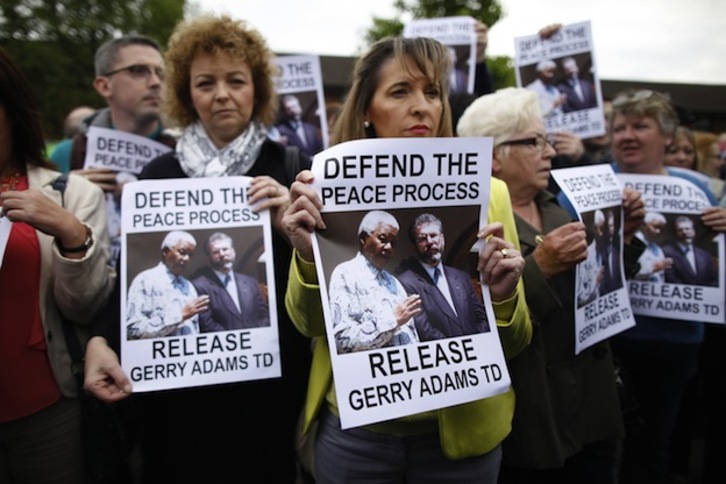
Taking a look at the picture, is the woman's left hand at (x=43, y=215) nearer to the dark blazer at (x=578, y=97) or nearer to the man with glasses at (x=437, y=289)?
the man with glasses at (x=437, y=289)

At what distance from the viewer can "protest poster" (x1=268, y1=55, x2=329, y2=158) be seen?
13.2 ft

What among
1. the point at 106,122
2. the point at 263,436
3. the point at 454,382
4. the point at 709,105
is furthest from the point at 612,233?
the point at 709,105

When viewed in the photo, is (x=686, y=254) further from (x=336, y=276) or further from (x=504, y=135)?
(x=336, y=276)

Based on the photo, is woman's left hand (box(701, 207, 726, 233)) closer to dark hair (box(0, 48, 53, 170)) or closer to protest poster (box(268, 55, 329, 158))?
protest poster (box(268, 55, 329, 158))

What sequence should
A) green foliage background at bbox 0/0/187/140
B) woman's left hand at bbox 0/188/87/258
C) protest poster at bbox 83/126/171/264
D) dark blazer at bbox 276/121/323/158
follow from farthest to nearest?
green foliage background at bbox 0/0/187/140, dark blazer at bbox 276/121/323/158, protest poster at bbox 83/126/171/264, woman's left hand at bbox 0/188/87/258

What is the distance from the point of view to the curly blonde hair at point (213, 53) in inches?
91.4

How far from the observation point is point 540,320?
2211 mm

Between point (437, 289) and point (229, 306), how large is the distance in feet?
2.49

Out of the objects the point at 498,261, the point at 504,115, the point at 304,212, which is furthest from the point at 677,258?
the point at 304,212

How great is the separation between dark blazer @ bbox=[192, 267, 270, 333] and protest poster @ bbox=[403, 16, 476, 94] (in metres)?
2.63

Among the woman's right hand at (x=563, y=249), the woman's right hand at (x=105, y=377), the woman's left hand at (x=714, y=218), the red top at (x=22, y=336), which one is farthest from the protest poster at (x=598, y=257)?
the red top at (x=22, y=336)

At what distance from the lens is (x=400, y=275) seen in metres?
1.49

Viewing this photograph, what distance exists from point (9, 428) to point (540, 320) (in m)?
1.96

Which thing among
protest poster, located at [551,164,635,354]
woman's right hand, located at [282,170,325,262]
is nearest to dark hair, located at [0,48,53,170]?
woman's right hand, located at [282,170,325,262]
